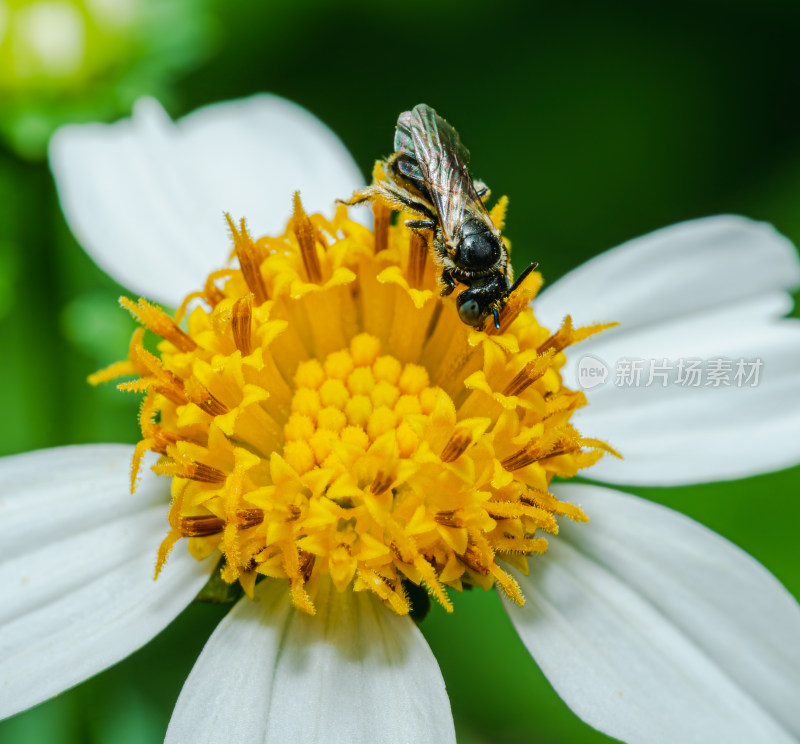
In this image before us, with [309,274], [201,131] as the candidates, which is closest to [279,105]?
[201,131]

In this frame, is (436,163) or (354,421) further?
(436,163)

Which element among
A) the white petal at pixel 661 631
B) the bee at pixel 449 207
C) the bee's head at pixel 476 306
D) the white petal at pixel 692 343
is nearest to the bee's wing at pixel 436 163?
the bee at pixel 449 207

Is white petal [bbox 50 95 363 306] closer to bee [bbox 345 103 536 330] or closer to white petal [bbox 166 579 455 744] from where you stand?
bee [bbox 345 103 536 330]

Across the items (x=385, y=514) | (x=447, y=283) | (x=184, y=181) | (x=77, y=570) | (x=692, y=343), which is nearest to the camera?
(x=385, y=514)

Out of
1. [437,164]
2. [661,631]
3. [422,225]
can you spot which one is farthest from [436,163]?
[661,631]

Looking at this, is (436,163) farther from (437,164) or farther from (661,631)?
(661,631)

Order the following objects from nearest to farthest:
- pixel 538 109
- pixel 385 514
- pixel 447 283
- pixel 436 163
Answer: pixel 385 514 → pixel 447 283 → pixel 436 163 → pixel 538 109

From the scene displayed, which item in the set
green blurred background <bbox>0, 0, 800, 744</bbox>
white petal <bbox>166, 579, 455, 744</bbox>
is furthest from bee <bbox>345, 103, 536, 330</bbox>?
green blurred background <bbox>0, 0, 800, 744</bbox>
